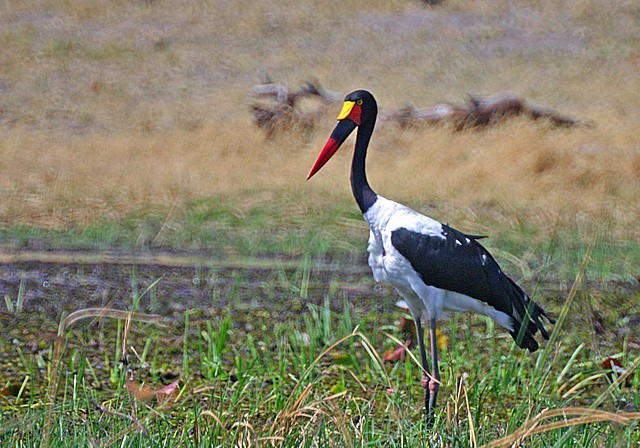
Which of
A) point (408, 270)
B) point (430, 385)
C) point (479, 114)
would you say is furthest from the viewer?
point (479, 114)

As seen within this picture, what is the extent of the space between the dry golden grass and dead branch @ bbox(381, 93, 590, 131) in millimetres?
184

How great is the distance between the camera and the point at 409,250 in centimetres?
385

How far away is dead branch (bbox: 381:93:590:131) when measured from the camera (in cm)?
978

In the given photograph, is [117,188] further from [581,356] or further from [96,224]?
[581,356]

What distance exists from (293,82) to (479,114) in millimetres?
3634

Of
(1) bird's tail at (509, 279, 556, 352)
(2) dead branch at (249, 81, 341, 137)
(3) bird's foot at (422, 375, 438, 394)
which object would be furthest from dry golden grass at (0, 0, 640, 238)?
(3) bird's foot at (422, 375, 438, 394)

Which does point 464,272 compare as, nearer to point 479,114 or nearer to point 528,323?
point 528,323

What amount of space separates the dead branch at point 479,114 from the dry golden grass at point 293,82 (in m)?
0.18

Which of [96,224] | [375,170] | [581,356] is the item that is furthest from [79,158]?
[581,356]

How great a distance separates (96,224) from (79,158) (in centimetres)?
317

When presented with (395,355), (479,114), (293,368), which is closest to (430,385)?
(395,355)

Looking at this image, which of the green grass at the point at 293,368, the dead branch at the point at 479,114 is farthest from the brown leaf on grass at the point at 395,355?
the dead branch at the point at 479,114

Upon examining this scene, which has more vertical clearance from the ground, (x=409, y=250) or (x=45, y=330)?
(x=409, y=250)

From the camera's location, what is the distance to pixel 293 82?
13000 millimetres
